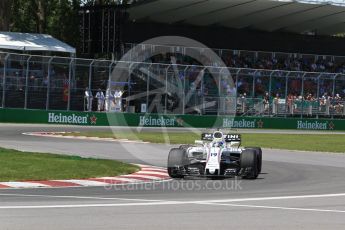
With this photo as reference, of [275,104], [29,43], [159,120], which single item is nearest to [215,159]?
[159,120]

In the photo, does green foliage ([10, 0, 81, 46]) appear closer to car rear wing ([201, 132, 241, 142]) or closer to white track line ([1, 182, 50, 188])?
car rear wing ([201, 132, 241, 142])

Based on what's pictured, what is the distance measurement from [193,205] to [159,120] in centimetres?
3158

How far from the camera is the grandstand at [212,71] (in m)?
38.5

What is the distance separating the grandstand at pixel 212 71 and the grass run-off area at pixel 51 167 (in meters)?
18.9

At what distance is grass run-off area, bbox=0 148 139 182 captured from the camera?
15.5m

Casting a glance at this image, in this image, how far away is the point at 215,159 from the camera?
16.2 meters

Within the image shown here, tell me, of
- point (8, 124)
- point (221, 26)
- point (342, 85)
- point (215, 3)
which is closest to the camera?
point (8, 124)

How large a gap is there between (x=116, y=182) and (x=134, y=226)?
6143 mm

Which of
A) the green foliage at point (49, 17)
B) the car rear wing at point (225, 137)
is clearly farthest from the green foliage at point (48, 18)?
the car rear wing at point (225, 137)

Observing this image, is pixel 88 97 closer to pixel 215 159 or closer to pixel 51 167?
pixel 51 167

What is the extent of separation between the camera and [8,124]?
1492 inches

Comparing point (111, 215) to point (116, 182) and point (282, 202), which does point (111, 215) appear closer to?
point (282, 202)

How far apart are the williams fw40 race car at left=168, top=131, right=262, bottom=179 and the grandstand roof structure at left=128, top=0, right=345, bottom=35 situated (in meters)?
33.0

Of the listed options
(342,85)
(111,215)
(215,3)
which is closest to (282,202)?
(111,215)
